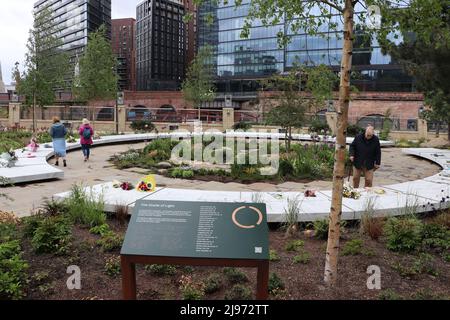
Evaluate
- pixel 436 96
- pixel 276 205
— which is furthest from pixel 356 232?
pixel 436 96

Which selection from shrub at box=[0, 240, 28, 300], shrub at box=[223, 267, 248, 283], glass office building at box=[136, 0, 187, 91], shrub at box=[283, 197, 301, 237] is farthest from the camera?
glass office building at box=[136, 0, 187, 91]

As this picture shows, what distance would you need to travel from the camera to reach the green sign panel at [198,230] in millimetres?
3666

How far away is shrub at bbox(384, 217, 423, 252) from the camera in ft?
19.0

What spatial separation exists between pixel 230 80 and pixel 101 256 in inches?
3198

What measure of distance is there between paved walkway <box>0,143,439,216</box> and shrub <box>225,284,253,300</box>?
5.25m

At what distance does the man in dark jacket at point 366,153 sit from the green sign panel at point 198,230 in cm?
677

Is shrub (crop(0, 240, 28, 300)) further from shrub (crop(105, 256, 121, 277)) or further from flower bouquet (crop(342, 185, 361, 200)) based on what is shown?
flower bouquet (crop(342, 185, 361, 200))

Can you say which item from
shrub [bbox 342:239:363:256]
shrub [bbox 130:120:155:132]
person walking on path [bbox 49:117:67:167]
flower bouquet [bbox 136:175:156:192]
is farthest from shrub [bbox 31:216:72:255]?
shrub [bbox 130:120:155:132]

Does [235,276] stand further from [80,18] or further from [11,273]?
[80,18]

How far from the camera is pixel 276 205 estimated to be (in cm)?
764

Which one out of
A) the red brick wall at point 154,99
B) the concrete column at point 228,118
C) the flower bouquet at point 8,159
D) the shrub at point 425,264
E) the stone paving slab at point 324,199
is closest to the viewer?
the shrub at point 425,264

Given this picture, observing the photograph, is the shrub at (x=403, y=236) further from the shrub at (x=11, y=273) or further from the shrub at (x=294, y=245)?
the shrub at (x=11, y=273)

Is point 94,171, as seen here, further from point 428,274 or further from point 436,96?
point 436,96

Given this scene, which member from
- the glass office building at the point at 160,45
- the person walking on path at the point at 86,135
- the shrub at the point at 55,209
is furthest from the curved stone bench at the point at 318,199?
the glass office building at the point at 160,45
